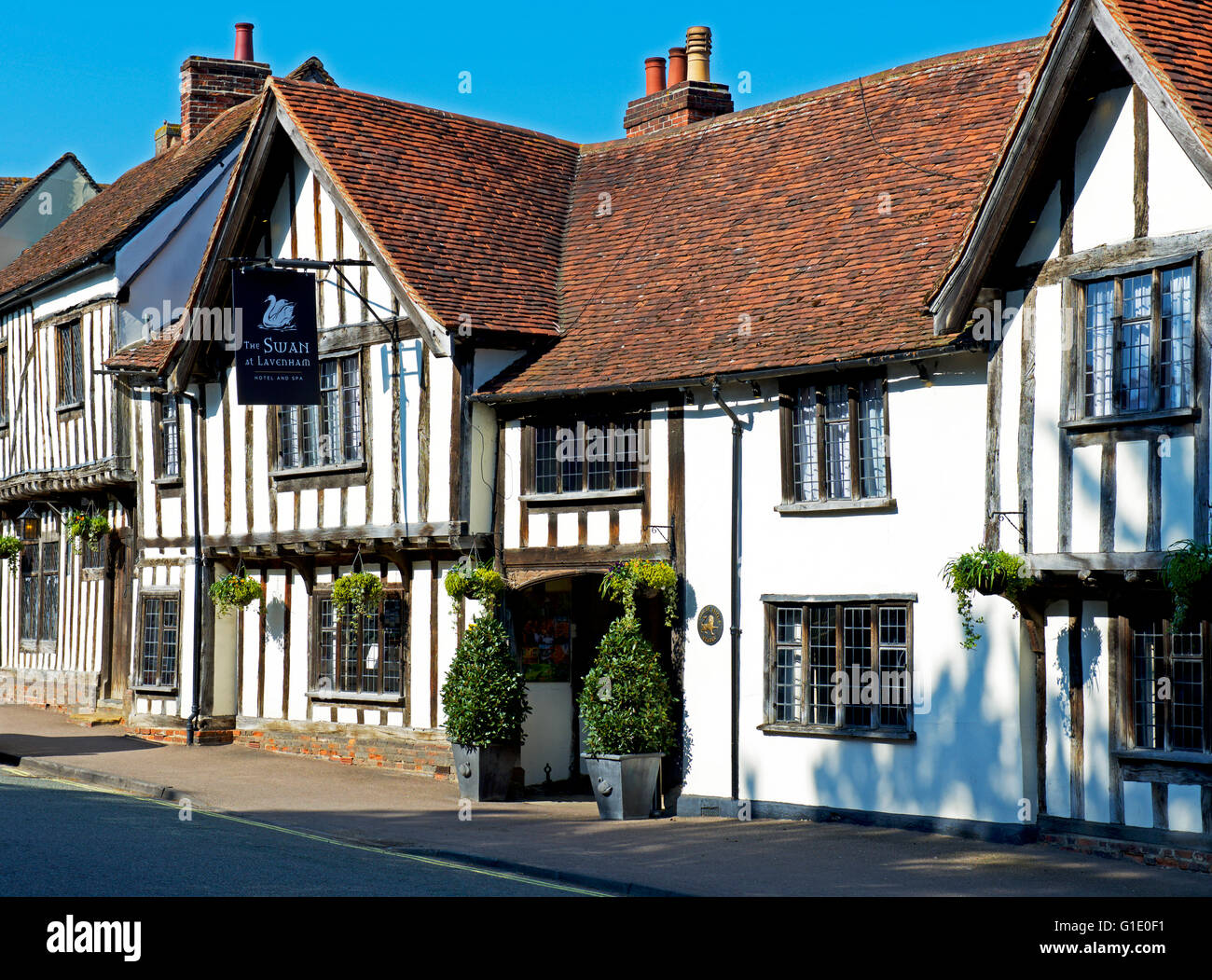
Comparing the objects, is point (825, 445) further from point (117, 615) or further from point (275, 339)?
point (117, 615)

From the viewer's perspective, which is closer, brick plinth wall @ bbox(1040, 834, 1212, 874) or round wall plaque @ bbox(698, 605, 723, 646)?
brick plinth wall @ bbox(1040, 834, 1212, 874)

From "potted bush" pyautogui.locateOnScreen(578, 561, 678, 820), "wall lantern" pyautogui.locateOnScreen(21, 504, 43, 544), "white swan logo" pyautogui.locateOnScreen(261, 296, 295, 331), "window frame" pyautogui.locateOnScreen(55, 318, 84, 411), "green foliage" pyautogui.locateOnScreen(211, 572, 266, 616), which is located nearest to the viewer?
"potted bush" pyautogui.locateOnScreen(578, 561, 678, 820)

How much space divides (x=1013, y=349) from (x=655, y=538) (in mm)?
4873

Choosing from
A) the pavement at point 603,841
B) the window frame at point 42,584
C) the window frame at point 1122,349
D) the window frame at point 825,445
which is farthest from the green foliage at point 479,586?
the window frame at point 42,584

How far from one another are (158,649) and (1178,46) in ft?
55.8

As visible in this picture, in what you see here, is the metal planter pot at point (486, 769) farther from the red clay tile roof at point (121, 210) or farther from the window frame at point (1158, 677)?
the red clay tile roof at point (121, 210)

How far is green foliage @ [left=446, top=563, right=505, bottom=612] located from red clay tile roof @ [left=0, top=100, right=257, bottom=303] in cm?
943

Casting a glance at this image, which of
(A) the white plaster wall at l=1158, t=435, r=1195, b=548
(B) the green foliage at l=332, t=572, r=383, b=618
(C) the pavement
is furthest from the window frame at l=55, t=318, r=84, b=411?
(A) the white plaster wall at l=1158, t=435, r=1195, b=548

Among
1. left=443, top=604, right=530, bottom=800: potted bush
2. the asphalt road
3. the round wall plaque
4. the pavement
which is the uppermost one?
the round wall plaque

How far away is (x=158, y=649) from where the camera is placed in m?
23.7

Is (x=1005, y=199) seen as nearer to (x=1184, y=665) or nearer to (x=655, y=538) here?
(x=1184, y=665)

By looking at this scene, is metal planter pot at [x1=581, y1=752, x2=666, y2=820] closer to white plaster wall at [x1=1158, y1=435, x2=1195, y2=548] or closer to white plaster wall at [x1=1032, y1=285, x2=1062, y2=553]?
white plaster wall at [x1=1032, y1=285, x2=1062, y2=553]

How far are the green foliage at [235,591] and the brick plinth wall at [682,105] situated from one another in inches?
346

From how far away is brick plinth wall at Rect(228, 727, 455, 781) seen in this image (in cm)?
1936
